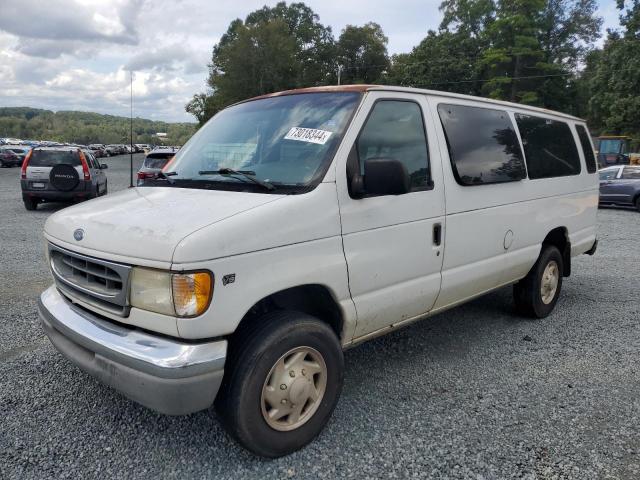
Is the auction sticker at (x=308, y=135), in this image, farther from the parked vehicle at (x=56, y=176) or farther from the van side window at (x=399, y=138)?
the parked vehicle at (x=56, y=176)

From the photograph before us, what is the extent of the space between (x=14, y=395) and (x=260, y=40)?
180ft

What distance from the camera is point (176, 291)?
231 centimetres

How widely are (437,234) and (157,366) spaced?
2.07m

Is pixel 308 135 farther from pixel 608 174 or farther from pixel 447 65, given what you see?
pixel 447 65

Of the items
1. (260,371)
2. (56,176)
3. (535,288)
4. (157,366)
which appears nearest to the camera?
(157,366)

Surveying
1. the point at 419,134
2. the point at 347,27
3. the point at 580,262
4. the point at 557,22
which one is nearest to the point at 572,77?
the point at 557,22

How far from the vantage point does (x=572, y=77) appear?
51.0 m

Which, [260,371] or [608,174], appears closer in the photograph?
[260,371]

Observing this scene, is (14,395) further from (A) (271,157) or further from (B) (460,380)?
(B) (460,380)

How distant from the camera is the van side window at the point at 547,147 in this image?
4.64 meters

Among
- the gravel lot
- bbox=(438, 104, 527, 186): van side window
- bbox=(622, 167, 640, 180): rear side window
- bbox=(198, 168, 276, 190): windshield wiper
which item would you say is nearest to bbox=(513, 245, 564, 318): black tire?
the gravel lot

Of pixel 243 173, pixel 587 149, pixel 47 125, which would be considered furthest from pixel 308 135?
pixel 47 125

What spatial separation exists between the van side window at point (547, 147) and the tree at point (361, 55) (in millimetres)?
58181

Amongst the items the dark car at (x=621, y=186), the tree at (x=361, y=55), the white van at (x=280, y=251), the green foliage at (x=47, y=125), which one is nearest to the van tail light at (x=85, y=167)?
the white van at (x=280, y=251)
